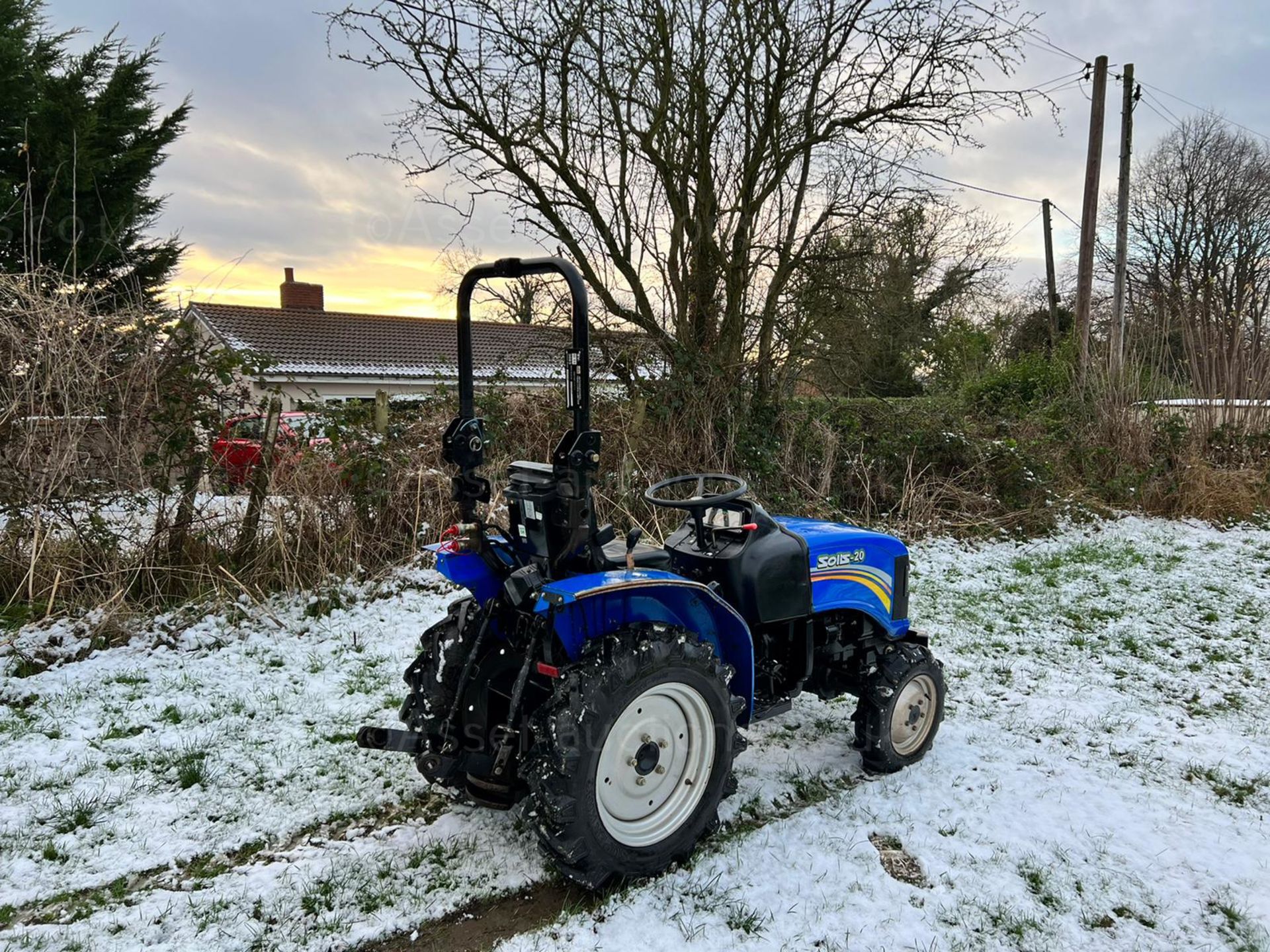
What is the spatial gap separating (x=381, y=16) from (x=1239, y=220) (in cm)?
2706

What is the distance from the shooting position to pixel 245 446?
17.5 feet

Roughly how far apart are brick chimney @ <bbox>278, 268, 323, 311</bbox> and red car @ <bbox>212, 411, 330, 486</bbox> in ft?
55.8

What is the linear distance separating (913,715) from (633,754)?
1577mm

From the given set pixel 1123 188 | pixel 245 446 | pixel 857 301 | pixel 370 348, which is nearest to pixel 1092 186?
pixel 1123 188

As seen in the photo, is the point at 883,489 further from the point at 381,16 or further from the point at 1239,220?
the point at 1239,220

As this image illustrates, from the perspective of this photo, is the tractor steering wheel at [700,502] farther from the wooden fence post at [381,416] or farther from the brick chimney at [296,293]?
the brick chimney at [296,293]

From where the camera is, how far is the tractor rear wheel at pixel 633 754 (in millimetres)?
2314

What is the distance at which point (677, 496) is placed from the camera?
23.9 ft

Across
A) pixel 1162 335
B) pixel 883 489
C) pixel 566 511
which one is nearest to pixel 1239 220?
pixel 1162 335

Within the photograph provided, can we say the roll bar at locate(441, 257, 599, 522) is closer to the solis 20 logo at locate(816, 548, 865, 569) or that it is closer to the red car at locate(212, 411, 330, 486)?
the solis 20 logo at locate(816, 548, 865, 569)

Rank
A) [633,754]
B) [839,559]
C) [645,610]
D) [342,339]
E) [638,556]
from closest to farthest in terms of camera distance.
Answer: [633,754] → [645,610] → [638,556] → [839,559] → [342,339]

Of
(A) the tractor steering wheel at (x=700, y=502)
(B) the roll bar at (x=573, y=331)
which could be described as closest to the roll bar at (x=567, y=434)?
(B) the roll bar at (x=573, y=331)

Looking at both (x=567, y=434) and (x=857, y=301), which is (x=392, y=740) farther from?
(x=857, y=301)

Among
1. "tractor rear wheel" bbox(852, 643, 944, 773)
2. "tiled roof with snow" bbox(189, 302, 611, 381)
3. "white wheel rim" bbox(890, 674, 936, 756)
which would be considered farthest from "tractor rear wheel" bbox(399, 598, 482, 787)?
"tiled roof with snow" bbox(189, 302, 611, 381)
